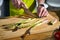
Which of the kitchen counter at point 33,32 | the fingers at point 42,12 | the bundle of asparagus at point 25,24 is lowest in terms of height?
the kitchen counter at point 33,32

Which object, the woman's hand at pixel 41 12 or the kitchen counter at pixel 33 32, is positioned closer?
the kitchen counter at pixel 33 32

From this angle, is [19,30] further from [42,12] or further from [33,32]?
[42,12]

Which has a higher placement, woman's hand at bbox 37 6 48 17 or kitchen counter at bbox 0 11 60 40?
woman's hand at bbox 37 6 48 17

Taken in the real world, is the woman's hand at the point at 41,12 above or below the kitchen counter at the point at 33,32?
above

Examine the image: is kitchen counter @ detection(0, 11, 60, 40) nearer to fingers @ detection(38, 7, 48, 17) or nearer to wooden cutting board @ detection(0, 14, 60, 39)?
wooden cutting board @ detection(0, 14, 60, 39)

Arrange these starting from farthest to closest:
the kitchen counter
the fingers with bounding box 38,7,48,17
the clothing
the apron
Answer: the clothing < the apron < the fingers with bounding box 38,7,48,17 < the kitchen counter

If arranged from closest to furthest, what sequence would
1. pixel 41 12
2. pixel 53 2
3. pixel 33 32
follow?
pixel 33 32, pixel 41 12, pixel 53 2

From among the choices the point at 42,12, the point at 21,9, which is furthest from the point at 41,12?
the point at 21,9

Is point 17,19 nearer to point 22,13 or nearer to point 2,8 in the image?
point 22,13

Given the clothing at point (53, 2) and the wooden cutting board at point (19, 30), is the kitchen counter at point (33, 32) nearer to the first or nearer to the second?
the wooden cutting board at point (19, 30)

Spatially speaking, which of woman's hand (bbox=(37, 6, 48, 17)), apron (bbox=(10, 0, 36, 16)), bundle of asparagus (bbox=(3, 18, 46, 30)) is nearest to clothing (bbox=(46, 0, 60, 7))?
apron (bbox=(10, 0, 36, 16))

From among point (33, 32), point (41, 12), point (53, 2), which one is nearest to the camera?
point (33, 32)

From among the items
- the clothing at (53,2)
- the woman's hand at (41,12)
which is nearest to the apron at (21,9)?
the woman's hand at (41,12)

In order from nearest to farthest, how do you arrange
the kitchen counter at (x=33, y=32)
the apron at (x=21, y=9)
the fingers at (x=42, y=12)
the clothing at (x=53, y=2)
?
the kitchen counter at (x=33, y=32), the fingers at (x=42, y=12), the apron at (x=21, y=9), the clothing at (x=53, y=2)
